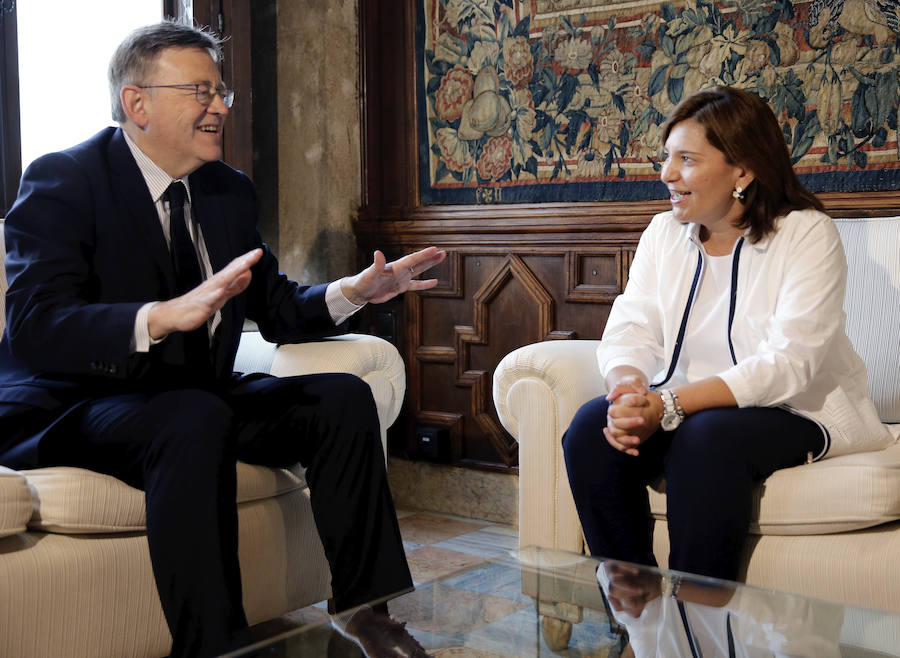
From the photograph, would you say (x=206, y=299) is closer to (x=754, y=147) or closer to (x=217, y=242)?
(x=217, y=242)

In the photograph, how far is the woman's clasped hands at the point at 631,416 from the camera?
185 centimetres

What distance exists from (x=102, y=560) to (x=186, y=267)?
0.59 meters

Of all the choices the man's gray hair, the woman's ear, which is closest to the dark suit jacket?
the man's gray hair

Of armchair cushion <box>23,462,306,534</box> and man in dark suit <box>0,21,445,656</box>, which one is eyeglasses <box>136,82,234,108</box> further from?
armchair cushion <box>23,462,306,534</box>

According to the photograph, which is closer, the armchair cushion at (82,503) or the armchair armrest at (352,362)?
the armchair cushion at (82,503)

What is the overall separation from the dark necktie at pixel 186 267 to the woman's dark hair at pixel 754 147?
1030mm

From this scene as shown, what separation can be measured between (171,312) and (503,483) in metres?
1.70

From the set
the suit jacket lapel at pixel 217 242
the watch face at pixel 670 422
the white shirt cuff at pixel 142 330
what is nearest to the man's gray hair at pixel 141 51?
the suit jacket lapel at pixel 217 242

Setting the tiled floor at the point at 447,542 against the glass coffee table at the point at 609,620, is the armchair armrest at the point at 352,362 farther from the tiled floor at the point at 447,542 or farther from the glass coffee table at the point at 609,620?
the glass coffee table at the point at 609,620

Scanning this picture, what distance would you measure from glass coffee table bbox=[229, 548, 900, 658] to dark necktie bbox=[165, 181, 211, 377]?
0.82 metres

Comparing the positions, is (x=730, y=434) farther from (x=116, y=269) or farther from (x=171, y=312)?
(x=116, y=269)

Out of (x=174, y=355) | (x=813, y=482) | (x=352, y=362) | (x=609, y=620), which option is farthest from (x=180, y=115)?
(x=813, y=482)

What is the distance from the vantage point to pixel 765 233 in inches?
79.5

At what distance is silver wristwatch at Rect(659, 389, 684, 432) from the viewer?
1.89 meters
